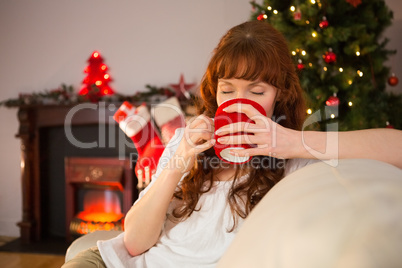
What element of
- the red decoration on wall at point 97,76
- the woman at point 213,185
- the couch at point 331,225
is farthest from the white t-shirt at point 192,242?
the red decoration on wall at point 97,76

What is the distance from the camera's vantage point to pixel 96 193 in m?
3.15

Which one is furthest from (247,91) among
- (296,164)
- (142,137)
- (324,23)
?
(142,137)

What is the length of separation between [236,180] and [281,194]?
646 millimetres

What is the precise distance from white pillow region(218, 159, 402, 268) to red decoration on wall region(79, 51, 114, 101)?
2.84 metres

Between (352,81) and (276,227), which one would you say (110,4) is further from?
(276,227)

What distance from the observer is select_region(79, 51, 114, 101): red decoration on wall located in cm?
305

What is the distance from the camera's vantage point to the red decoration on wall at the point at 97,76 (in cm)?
305

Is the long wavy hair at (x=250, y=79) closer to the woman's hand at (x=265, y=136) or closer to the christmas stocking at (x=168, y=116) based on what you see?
the woman's hand at (x=265, y=136)

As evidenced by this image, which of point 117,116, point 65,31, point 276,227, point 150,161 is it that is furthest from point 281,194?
point 65,31

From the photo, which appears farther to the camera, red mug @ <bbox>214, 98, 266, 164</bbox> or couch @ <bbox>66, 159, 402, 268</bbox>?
red mug @ <bbox>214, 98, 266, 164</bbox>

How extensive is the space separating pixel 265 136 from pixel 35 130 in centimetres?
293

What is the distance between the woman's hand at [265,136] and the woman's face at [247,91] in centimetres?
14

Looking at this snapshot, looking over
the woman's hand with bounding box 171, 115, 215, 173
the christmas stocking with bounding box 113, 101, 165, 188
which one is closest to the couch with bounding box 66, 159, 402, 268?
the woman's hand with bounding box 171, 115, 215, 173

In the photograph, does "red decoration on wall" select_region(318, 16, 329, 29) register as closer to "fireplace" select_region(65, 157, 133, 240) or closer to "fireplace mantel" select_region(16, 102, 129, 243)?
"fireplace mantel" select_region(16, 102, 129, 243)
